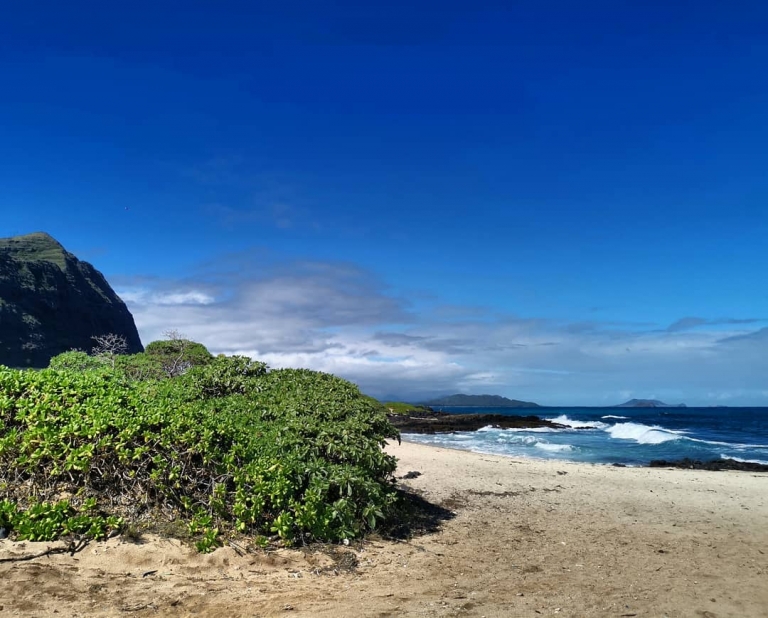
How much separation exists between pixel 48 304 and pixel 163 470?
3244 inches

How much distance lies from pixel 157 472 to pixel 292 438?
154cm

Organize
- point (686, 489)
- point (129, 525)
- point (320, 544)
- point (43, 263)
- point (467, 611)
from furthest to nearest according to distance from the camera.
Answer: point (43, 263) < point (686, 489) < point (320, 544) < point (129, 525) < point (467, 611)

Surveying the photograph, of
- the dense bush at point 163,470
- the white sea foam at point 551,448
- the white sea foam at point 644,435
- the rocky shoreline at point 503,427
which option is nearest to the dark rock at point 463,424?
the rocky shoreline at point 503,427

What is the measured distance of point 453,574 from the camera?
587cm

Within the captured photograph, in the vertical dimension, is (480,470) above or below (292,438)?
below

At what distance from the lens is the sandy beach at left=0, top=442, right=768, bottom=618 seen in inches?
183

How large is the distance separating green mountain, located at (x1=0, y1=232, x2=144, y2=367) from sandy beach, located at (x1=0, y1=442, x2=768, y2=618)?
64.8 metres

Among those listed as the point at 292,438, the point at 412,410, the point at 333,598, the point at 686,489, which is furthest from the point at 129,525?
the point at 412,410

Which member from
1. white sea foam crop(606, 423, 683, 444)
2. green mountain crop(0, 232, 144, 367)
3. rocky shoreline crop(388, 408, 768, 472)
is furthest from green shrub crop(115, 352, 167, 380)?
green mountain crop(0, 232, 144, 367)

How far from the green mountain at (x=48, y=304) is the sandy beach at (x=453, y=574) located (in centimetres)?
6476

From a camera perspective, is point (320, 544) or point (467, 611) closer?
point (467, 611)

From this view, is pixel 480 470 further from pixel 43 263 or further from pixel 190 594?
pixel 43 263

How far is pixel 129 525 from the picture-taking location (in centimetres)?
572

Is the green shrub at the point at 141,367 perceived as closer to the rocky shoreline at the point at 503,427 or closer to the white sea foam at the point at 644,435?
the rocky shoreline at the point at 503,427
